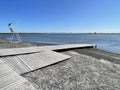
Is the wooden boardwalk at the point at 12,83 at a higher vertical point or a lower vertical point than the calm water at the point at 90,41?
higher

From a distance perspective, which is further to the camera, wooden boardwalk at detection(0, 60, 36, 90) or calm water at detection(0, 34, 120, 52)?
calm water at detection(0, 34, 120, 52)

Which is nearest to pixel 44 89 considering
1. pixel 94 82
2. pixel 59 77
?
pixel 59 77

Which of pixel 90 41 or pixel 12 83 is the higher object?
pixel 12 83

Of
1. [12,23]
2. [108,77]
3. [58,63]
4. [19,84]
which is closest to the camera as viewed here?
[19,84]

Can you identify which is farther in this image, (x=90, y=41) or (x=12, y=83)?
(x=90, y=41)

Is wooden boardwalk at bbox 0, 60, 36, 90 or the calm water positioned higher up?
wooden boardwalk at bbox 0, 60, 36, 90

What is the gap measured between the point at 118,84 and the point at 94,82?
34.0 inches

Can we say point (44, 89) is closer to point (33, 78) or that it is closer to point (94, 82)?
point (33, 78)

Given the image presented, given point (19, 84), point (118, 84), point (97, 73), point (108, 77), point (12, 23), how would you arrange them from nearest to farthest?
1. point (19, 84)
2. point (118, 84)
3. point (108, 77)
4. point (97, 73)
5. point (12, 23)

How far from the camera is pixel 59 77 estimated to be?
457cm

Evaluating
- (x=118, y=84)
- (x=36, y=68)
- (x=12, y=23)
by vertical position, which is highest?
(x=12, y=23)

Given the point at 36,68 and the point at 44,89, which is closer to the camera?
the point at 44,89

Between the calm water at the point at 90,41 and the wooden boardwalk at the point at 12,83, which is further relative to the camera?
the calm water at the point at 90,41

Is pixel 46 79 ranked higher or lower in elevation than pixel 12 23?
lower
